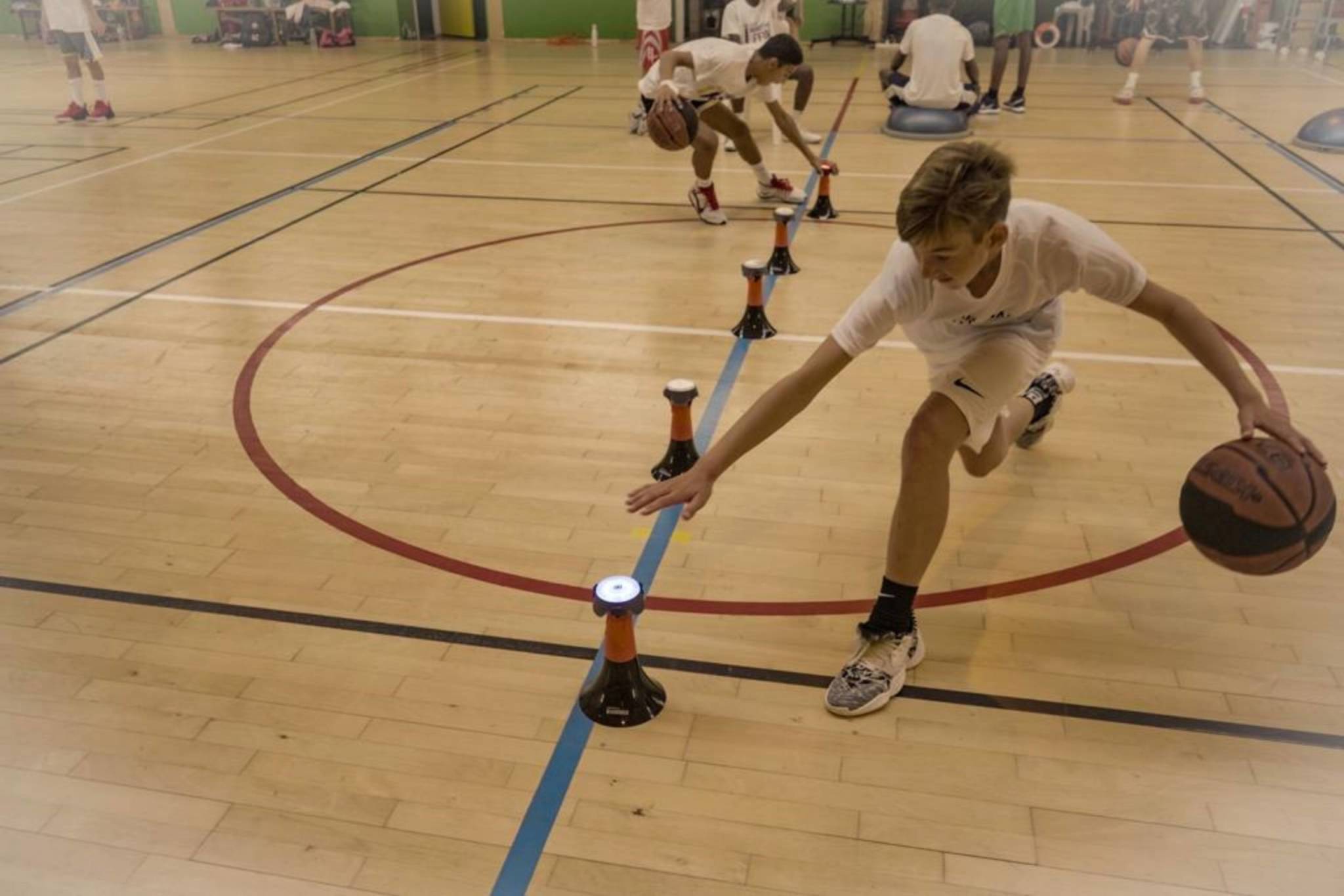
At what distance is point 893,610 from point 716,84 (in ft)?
16.4

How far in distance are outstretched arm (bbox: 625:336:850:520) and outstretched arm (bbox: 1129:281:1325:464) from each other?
0.75m

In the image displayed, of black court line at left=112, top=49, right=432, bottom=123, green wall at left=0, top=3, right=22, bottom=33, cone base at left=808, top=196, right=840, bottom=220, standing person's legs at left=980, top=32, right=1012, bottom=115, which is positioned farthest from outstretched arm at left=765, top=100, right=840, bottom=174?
green wall at left=0, top=3, right=22, bottom=33

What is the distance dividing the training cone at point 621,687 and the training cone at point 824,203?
4995 millimetres

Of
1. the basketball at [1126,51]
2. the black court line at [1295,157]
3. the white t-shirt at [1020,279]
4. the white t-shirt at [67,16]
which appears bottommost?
the black court line at [1295,157]

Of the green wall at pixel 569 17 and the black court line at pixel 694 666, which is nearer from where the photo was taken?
the black court line at pixel 694 666

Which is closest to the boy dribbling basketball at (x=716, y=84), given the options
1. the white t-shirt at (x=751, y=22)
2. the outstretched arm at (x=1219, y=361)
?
the white t-shirt at (x=751, y=22)

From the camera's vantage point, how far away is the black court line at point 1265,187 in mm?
6551

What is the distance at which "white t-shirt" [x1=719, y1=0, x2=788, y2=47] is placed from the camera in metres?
8.52

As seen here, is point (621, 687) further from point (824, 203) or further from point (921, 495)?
point (824, 203)

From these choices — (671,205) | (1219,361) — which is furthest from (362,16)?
(1219,361)

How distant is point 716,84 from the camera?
22.4 ft

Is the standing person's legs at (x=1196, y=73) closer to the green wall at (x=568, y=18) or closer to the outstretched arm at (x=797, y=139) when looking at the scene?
the outstretched arm at (x=797, y=139)

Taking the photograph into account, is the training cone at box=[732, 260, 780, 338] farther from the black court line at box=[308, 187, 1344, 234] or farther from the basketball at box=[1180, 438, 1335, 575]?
the basketball at box=[1180, 438, 1335, 575]

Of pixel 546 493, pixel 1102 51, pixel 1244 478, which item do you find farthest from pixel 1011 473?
pixel 1102 51
